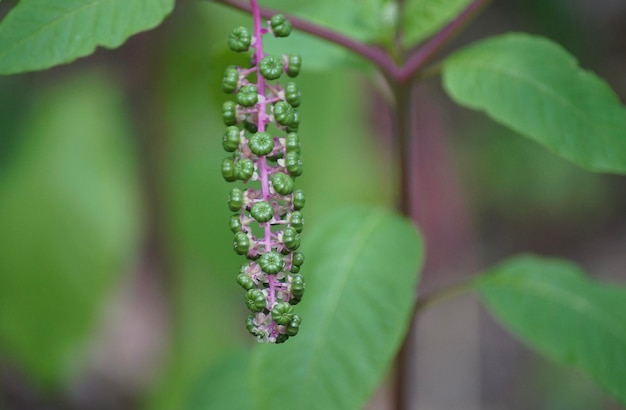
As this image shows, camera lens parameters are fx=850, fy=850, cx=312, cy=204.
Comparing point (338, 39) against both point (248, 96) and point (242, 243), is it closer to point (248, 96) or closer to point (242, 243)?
point (248, 96)

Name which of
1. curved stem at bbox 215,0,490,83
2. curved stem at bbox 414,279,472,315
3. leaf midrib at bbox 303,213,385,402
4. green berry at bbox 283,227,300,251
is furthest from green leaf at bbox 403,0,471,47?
green berry at bbox 283,227,300,251

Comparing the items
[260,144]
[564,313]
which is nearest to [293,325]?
[260,144]

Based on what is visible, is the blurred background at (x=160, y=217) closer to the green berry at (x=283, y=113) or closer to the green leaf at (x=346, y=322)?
the green leaf at (x=346, y=322)

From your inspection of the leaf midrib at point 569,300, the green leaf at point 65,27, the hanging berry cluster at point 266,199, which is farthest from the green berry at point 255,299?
the leaf midrib at point 569,300

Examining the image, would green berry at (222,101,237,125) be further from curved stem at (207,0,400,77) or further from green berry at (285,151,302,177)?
curved stem at (207,0,400,77)

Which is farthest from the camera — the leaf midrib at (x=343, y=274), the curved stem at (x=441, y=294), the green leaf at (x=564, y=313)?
the curved stem at (x=441, y=294)

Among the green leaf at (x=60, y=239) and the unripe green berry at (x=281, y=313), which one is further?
the green leaf at (x=60, y=239)

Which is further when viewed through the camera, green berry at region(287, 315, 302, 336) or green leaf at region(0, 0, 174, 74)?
green leaf at region(0, 0, 174, 74)
